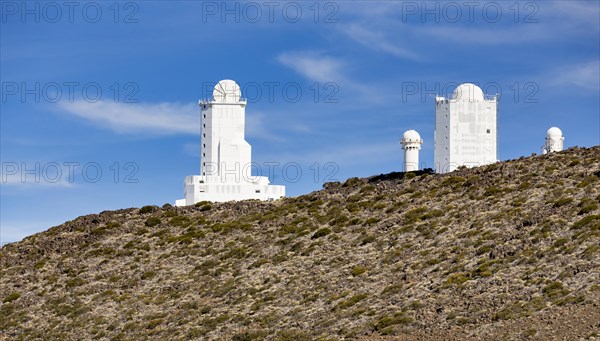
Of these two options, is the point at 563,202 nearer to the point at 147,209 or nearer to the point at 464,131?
the point at 147,209

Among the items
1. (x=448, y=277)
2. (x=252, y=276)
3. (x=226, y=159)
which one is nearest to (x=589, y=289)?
(x=448, y=277)

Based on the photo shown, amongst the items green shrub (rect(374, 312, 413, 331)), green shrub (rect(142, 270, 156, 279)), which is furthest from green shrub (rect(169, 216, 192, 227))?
green shrub (rect(374, 312, 413, 331))

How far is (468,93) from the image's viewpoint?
92.3 meters

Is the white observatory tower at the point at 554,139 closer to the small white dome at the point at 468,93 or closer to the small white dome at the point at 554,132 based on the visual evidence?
the small white dome at the point at 554,132

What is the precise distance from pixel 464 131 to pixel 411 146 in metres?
5.72

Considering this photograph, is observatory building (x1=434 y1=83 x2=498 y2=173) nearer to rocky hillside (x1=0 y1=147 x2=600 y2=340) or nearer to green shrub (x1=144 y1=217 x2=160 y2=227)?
rocky hillside (x1=0 y1=147 x2=600 y2=340)

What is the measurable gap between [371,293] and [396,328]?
5876 mm

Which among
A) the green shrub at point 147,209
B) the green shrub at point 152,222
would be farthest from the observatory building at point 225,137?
the green shrub at point 152,222

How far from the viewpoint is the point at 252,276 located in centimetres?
5078

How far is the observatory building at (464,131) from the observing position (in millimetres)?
91125

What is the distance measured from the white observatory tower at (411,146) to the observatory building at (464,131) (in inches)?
115

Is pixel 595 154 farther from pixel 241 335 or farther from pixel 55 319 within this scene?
pixel 55 319

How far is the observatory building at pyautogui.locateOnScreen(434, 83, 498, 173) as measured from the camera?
3588 inches

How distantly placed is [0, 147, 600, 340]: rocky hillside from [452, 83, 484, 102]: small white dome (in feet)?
87.3
